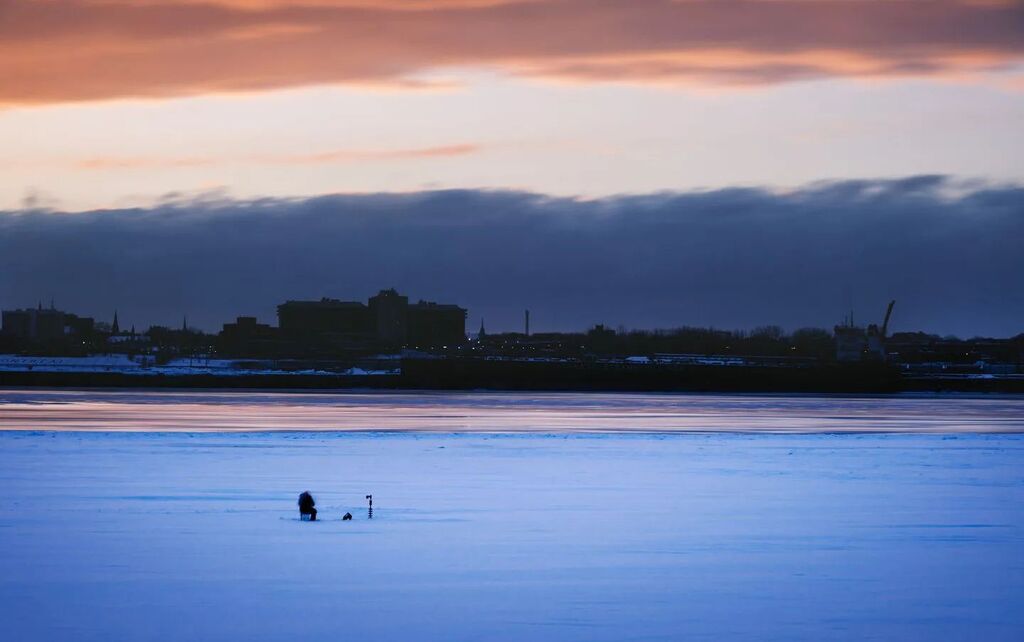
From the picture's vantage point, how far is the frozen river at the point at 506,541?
11.3 meters

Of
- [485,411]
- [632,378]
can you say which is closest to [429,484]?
[485,411]

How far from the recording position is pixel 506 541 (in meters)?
15.4

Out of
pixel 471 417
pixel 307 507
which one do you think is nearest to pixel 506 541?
pixel 307 507

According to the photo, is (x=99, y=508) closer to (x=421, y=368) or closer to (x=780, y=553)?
(x=780, y=553)

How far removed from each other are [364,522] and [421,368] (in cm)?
9844

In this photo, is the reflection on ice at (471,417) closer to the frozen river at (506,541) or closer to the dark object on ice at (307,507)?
the frozen river at (506,541)

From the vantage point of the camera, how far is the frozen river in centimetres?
1127

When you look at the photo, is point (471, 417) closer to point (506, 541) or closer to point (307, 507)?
point (307, 507)

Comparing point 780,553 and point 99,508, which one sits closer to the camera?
point 780,553

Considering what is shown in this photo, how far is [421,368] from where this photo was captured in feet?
379

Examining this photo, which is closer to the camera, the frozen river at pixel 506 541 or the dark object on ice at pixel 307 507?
the frozen river at pixel 506 541

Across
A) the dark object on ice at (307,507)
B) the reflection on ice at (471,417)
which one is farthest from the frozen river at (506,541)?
the reflection on ice at (471,417)

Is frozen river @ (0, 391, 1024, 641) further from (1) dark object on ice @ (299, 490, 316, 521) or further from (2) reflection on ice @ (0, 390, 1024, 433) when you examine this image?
(2) reflection on ice @ (0, 390, 1024, 433)

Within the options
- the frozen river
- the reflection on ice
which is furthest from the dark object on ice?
the reflection on ice
